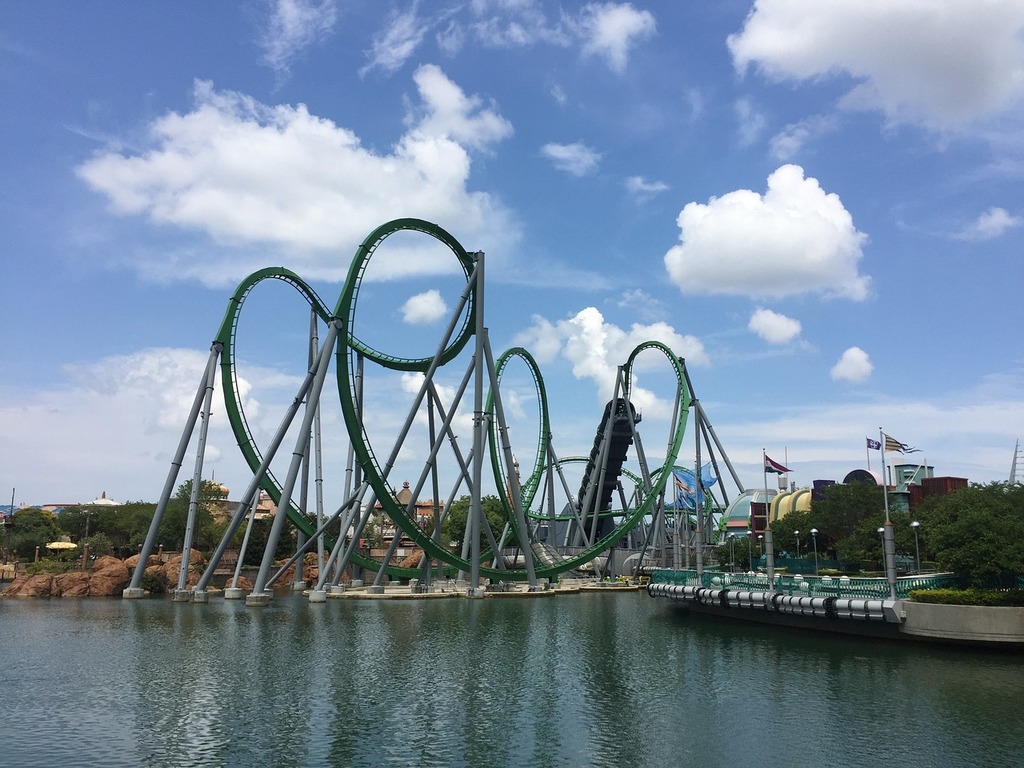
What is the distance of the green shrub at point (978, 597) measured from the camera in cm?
2862

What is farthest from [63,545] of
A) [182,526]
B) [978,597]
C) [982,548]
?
[982,548]

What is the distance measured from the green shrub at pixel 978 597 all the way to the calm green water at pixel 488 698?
1.80 metres

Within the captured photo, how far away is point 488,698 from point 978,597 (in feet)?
61.1

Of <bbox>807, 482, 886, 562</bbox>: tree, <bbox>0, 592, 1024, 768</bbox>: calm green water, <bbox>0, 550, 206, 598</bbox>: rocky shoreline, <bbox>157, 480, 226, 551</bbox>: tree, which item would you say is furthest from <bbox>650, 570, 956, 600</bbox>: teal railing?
<bbox>157, 480, 226, 551</bbox>: tree

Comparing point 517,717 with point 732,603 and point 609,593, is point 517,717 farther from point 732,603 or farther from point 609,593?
point 609,593

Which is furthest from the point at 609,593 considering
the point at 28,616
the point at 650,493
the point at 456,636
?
the point at 28,616

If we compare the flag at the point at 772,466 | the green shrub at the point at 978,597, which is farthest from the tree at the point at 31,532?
the green shrub at the point at 978,597

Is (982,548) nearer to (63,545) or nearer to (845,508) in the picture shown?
(845,508)

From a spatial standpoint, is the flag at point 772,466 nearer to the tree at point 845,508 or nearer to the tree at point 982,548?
the tree at point 982,548

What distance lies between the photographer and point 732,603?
39125mm

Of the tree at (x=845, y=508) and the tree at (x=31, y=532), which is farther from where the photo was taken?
the tree at (x=31, y=532)

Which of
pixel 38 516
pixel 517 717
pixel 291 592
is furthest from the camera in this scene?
pixel 38 516

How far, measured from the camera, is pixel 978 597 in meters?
28.8

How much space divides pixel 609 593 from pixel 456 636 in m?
32.1
